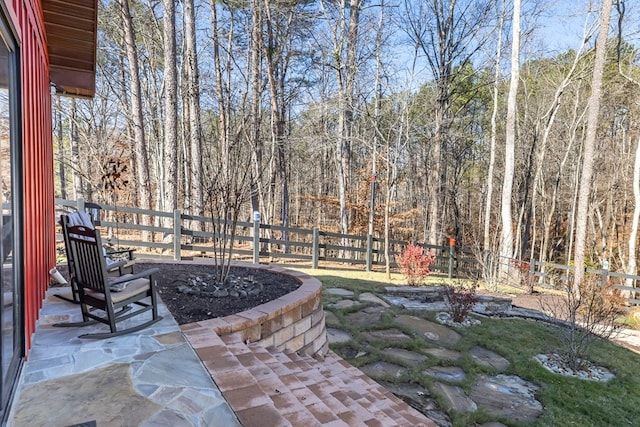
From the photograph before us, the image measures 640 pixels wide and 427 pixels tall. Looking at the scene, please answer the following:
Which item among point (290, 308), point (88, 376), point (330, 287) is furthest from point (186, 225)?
point (88, 376)

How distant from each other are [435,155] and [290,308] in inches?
380

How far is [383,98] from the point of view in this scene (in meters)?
10.5

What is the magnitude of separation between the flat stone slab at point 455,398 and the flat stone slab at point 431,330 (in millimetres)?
1046

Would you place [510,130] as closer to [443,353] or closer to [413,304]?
[413,304]

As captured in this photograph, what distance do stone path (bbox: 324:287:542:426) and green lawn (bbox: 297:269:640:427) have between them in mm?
79

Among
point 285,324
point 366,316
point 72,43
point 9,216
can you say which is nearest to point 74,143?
point 72,43

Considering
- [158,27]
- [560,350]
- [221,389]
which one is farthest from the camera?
[158,27]

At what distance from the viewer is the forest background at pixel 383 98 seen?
32.3 ft

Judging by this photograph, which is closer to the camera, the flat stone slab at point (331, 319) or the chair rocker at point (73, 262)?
the chair rocker at point (73, 262)

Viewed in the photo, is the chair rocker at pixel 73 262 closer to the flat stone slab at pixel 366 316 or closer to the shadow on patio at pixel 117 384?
the shadow on patio at pixel 117 384

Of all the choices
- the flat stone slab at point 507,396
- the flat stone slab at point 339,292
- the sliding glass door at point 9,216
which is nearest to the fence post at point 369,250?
the flat stone slab at point 339,292

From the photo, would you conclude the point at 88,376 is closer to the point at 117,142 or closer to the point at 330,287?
the point at 330,287

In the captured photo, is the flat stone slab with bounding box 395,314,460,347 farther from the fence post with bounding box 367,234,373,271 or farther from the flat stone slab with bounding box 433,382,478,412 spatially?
the fence post with bounding box 367,234,373,271

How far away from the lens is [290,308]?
318 centimetres
